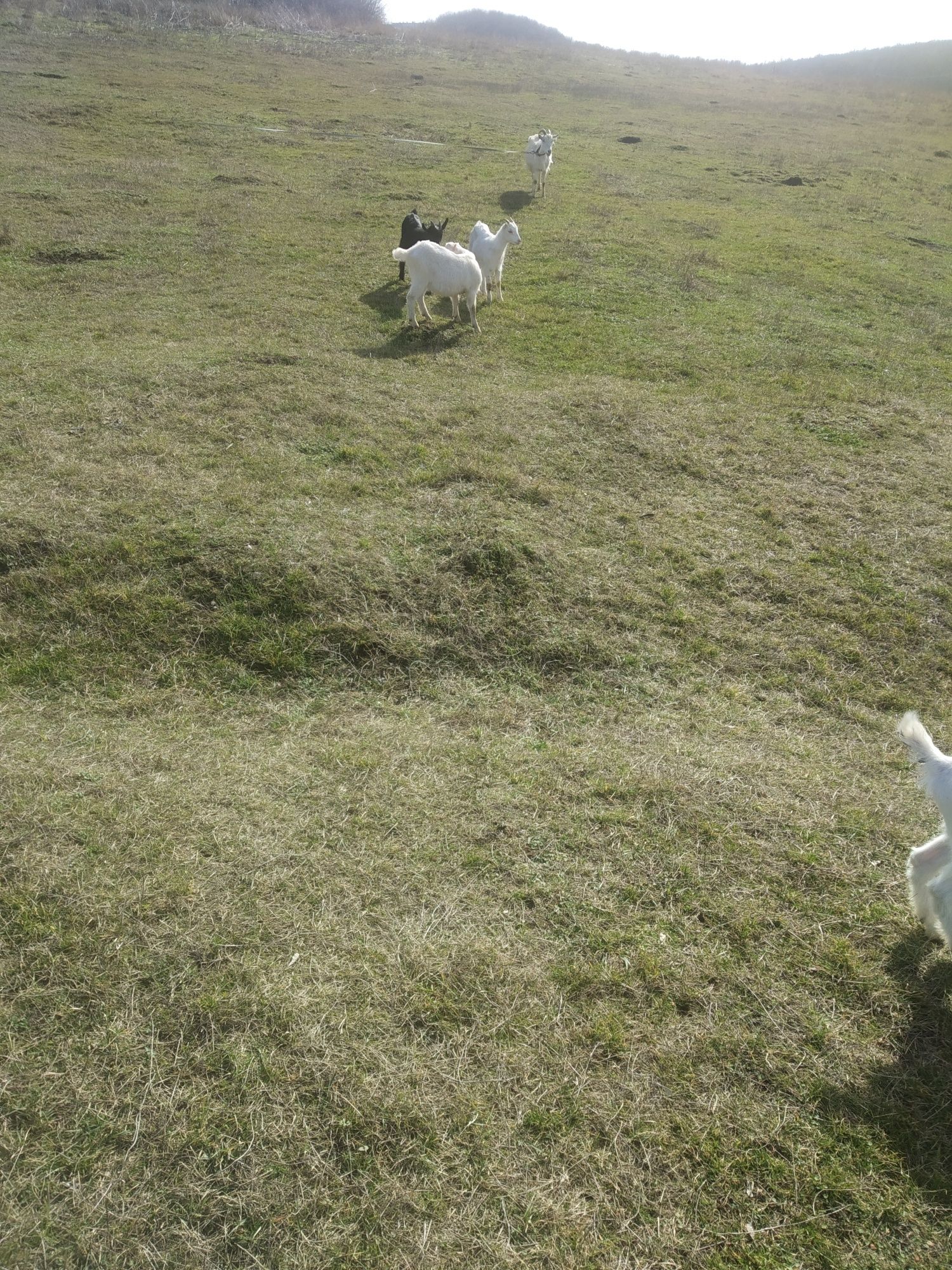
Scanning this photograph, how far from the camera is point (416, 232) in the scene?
11805 mm

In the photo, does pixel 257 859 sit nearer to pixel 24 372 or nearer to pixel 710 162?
pixel 24 372

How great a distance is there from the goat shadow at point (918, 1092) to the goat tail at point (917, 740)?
37.7 inches

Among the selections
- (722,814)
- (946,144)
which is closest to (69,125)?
(722,814)

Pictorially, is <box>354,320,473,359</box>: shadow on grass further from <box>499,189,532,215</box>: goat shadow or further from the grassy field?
<box>499,189,532,215</box>: goat shadow

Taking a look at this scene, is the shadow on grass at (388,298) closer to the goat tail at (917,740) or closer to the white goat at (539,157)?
the white goat at (539,157)

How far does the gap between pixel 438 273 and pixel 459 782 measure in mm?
7582

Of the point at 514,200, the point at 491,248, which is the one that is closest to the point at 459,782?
the point at 491,248

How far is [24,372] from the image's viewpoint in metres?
7.62

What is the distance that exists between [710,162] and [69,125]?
1841 cm

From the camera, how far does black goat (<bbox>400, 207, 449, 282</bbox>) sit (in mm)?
11695

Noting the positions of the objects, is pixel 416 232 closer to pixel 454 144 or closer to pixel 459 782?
pixel 459 782

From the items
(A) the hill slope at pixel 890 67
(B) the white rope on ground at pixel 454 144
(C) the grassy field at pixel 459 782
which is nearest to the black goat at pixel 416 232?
(C) the grassy field at pixel 459 782

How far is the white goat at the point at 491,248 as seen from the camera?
→ 10.8 metres

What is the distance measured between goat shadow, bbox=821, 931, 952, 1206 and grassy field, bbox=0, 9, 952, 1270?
12 mm
